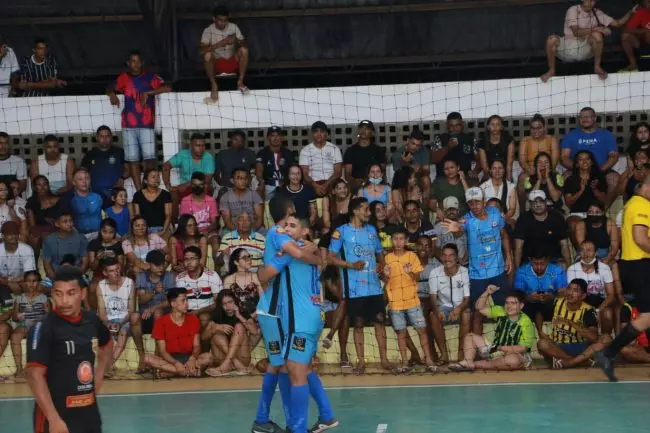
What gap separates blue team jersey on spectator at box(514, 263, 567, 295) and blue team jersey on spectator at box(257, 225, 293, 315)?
4.91 meters

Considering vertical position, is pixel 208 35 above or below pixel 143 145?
above

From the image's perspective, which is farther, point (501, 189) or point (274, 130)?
point (274, 130)

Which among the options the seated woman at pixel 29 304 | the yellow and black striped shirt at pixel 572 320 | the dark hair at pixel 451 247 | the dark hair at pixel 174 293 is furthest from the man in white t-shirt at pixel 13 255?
the yellow and black striped shirt at pixel 572 320

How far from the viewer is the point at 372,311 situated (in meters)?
12.6

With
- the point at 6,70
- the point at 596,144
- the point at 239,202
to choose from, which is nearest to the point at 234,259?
the point at 239,202

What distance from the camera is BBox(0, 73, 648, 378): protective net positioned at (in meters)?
12.6

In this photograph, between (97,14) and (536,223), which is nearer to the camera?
(536,223)

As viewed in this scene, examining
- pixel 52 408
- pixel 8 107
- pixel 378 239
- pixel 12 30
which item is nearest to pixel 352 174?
pixel 378 239

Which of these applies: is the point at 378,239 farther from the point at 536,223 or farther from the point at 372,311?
the point at 536,223

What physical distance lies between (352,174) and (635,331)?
5212 mm

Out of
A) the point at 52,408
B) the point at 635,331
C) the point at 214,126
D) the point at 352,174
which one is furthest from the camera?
the point at 214,126

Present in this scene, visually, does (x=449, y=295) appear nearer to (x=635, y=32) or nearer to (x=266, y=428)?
(x=266, y=428)

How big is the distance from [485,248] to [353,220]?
1.65m

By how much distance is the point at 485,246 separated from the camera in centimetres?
1302
